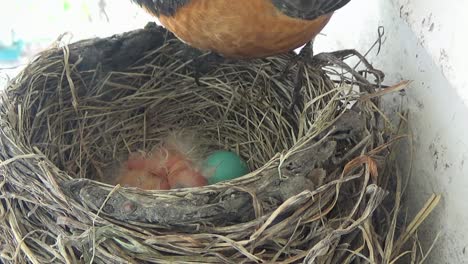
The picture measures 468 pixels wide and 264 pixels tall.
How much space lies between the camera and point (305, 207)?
945 mm

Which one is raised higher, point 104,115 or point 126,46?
point 126,46

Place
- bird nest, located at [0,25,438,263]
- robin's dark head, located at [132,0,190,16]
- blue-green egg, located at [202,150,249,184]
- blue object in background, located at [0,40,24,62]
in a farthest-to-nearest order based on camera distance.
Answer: blue object in background, located at [0,40,24,62], blue-green egg, located at [202,150,249,184], robin's dark head, located at [132,0,190,16], bird nest, located at [0,25,438,263]

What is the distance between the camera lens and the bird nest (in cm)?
93

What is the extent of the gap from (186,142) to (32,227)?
46cm

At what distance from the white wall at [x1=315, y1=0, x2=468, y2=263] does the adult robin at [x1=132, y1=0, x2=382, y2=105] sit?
151mm

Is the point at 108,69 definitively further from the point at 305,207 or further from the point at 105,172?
the point at 305,207

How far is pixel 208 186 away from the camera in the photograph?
38.3 inches

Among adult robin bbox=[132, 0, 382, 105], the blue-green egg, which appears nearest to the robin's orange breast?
adult robin bbox=[132, 0, 382, 105]

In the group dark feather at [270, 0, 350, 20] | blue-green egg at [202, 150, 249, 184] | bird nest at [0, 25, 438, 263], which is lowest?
blue-green egg at [202, 150, 249, 184]

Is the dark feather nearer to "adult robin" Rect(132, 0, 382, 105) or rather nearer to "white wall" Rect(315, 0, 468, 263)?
"adult robin" Rect(132, 0, 382, 105)

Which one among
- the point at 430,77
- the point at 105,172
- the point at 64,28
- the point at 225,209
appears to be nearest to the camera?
the point at 225,209

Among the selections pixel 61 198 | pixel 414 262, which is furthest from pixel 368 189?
pixel 61 198

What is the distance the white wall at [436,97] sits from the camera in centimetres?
93

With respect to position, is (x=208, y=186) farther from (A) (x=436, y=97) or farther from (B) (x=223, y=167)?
(A) (x=436, y=97)
